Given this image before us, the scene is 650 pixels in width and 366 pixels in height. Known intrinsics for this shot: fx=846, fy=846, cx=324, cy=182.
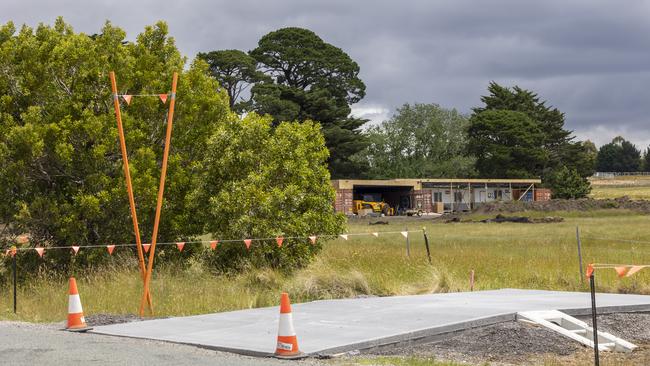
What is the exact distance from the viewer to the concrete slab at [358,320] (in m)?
10.9

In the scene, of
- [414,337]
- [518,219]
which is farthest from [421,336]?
[518,219]

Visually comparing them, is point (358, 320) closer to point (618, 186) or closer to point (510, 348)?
point (510, 348)

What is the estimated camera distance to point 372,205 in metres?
72.7

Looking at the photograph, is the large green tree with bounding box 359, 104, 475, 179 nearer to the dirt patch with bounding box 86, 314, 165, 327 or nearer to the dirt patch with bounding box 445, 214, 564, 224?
the dirt patch with bounding box 445, 214, 564, 224

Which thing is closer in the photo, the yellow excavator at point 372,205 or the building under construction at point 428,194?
the yellow excavator at point 372,205

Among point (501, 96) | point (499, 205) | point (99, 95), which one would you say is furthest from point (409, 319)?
point (501, 96)

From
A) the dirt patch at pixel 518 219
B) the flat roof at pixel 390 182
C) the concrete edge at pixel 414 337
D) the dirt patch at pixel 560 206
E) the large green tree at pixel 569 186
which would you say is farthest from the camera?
Answer: the large green tree at pixel 569 186

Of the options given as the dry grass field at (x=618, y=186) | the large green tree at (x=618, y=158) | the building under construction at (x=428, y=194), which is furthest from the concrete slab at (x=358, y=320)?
the large green tree at (x=618, y=158)

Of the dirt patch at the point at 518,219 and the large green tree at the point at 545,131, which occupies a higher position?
the large green tree at the point at 545,131

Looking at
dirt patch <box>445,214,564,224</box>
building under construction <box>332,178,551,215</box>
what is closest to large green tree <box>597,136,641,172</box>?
building under construction <box>332,178,551,215</box>

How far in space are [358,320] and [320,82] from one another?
71.8 m

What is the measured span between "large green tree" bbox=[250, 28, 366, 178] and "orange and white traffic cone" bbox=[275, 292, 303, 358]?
220ft

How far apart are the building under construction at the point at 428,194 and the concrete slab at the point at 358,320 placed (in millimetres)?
54167

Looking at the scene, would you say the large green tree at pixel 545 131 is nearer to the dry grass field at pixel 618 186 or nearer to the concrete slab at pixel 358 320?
the dry grass field at pixel 618 186
